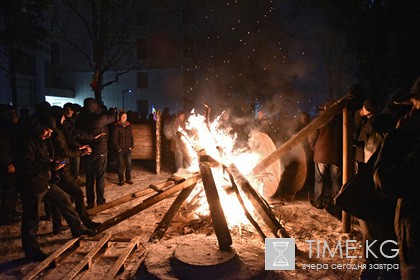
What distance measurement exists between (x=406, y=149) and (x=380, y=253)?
142cm

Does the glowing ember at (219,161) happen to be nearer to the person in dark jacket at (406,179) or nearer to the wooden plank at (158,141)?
the person in dark jacket at (406,179)

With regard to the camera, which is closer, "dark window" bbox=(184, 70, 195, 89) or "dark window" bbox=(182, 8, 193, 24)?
"dark window" bbox=(182, 8, 193, 24)

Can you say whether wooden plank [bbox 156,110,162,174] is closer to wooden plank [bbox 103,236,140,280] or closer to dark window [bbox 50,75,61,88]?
wooden plank [bbox 103,236,140,280]

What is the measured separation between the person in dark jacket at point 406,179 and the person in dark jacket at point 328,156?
4.11m

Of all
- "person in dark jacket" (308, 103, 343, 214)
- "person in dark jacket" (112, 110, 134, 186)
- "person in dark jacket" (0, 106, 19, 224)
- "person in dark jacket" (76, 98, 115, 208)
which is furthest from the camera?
"person in dark jacket" (112, 110, 134, 186)

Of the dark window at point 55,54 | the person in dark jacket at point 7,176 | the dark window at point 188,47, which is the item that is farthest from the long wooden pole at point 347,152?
the dark window at point 55,54

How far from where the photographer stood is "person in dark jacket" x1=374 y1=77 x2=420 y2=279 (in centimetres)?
226

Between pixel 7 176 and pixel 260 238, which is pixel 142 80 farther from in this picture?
pixel 260 238

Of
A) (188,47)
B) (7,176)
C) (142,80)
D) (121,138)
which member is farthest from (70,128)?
(142,80)

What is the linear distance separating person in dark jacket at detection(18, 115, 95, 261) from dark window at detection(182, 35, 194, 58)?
2802 centimetres

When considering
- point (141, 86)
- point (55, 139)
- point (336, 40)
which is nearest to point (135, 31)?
point (141, 86)

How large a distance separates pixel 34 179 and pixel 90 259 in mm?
1498

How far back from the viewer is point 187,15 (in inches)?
1222

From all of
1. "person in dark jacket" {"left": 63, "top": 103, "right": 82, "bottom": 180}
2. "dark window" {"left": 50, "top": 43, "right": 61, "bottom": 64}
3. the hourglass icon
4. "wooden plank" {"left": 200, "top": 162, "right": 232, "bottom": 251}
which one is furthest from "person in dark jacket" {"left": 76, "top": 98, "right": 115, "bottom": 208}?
"dark window" {"left": 50, "top": 43, "right": 61, "bottom": 64}
